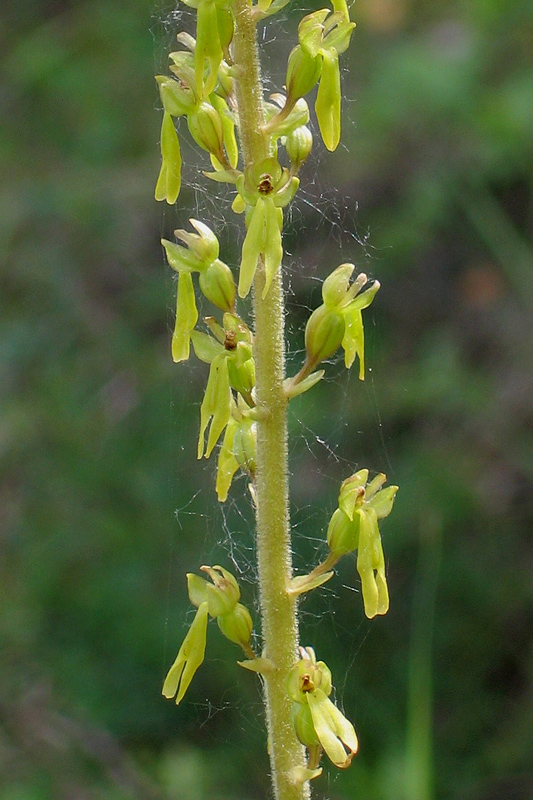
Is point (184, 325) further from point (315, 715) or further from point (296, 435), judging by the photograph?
point (296, 435)

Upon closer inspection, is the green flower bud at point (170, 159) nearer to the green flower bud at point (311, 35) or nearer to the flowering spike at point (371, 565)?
the green flower bud at point (311, 35)

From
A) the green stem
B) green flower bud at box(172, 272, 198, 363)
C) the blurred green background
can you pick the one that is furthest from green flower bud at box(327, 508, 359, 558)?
the blurred green background

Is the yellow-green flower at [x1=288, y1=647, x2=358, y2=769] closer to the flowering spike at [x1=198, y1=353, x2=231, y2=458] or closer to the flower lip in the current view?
the flowering spike at [x1=198, y1=353, x2=231, y2=458]

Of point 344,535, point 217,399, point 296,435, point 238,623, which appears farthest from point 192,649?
point 296,435

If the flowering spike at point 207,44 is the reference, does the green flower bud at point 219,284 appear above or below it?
below

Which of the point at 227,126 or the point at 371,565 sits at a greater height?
the point at 227,126

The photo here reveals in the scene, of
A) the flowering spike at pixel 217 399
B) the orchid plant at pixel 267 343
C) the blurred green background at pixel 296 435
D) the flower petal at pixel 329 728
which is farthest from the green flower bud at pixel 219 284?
the blurred green background at pixel 296 435
